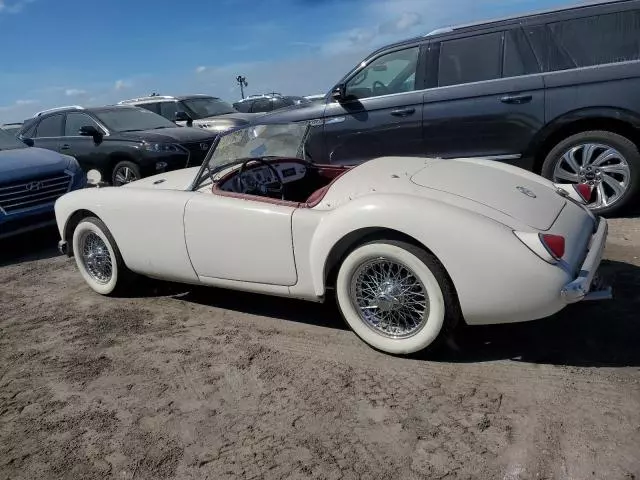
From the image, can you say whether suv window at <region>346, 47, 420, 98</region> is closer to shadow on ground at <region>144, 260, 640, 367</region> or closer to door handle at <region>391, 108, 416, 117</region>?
door handle at <region>391, 108, 416, 117</region>

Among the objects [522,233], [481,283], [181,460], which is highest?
[522,233]

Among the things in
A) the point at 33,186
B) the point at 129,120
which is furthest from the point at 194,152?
the point at 33,186

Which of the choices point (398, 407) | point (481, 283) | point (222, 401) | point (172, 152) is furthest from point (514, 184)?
point (172, 152)

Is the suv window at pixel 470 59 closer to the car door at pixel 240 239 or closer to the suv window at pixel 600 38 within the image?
the suv window at pixel 600 38

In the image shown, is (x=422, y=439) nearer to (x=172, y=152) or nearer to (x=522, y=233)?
(x=522, y=233)

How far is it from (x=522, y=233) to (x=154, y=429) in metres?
1.99

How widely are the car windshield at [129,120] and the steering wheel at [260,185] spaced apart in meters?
5.69

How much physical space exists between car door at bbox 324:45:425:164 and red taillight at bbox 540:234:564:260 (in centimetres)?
340

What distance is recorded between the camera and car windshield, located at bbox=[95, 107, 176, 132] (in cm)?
910

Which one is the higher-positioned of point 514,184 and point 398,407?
point 514,184

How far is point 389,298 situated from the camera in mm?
3137

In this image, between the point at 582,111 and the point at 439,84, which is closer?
the point at 582,111

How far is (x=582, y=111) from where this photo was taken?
215 inches

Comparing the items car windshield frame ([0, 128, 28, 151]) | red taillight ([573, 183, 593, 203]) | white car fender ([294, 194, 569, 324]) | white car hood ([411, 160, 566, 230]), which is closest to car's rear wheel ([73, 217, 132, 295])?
white car fender ([294, 194, 569, 324])
